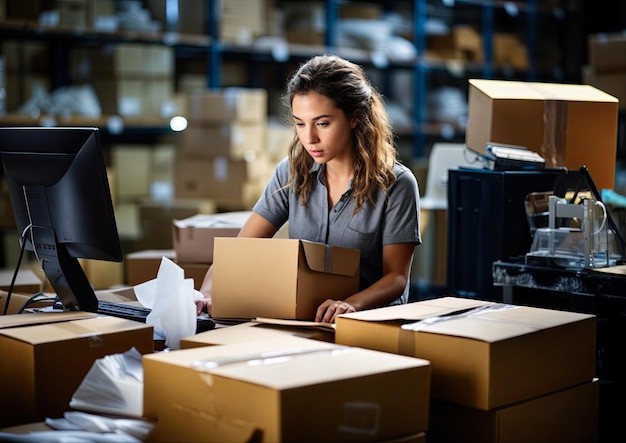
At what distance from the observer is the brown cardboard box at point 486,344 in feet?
5.15

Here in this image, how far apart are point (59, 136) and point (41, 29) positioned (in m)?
2.21

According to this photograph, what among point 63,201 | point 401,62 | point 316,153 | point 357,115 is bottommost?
point 63,201

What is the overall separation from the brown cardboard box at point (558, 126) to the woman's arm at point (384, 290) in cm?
86

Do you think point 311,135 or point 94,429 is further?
point 311,135

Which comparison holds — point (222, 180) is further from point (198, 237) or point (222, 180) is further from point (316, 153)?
point (316, 153)

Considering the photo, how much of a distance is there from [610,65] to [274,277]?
298 cm

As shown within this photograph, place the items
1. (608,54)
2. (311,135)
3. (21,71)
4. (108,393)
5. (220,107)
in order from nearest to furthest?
(108,393)
(311,135)
(21,71)
(220,107)
(608,54)

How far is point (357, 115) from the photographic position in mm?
2451

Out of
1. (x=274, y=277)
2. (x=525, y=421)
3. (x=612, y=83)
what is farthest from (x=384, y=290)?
(x=612, y=83)

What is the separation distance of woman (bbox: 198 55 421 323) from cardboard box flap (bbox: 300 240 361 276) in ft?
0.31

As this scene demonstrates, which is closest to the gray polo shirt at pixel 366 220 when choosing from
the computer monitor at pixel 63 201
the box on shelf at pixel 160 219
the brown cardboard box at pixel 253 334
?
the brown cardboard box at pixel 253 334

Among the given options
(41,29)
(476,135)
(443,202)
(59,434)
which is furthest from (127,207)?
(59,434)

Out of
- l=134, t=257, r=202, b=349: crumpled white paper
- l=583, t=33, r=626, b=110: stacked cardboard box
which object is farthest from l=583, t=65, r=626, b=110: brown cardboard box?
l=134, t=257, r=202, b=349: crumpled white paper

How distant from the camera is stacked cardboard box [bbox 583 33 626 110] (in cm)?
444
